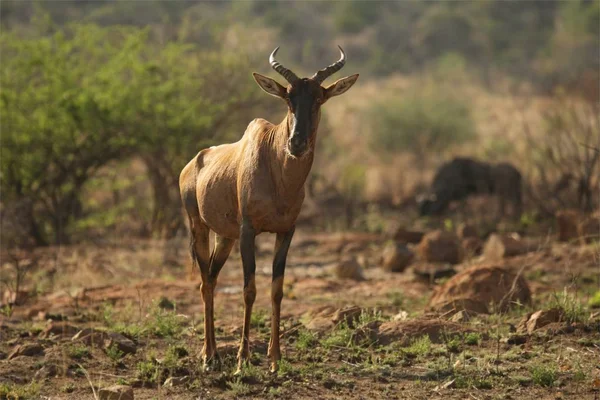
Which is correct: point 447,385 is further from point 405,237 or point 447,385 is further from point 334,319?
point 405,237

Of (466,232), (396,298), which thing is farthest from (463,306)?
(466,232)

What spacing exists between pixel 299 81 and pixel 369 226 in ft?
43.3

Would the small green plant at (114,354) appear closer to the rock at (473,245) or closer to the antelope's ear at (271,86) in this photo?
the antelope's ear at (271,86)

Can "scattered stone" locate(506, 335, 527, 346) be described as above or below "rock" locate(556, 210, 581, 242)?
below

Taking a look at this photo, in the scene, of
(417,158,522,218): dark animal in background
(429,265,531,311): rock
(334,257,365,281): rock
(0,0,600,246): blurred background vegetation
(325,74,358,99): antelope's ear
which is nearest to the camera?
(325,74,358,99): antelope's ear

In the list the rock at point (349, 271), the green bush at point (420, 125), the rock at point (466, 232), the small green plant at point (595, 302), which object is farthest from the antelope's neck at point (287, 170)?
the green bush at point (420, 125)

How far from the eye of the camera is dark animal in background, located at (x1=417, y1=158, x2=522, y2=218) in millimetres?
22547

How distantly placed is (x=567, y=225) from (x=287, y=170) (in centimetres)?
978

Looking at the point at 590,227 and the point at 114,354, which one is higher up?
the point at 590,227

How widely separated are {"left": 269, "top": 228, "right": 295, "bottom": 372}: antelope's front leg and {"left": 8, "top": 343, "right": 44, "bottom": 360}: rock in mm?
2204

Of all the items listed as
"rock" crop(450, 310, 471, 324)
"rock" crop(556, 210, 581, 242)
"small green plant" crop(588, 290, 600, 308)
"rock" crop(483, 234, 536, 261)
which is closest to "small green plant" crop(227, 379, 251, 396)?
"rock" crop(450, 310, 471, 324)

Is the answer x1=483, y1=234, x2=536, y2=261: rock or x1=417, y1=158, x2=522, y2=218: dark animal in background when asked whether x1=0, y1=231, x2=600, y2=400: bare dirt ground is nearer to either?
x1=483, y1=234, x2=536, y2=261: rock

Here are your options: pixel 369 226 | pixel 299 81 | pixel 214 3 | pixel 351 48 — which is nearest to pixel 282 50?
pixel 351 48

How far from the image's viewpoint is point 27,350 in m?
8.89
